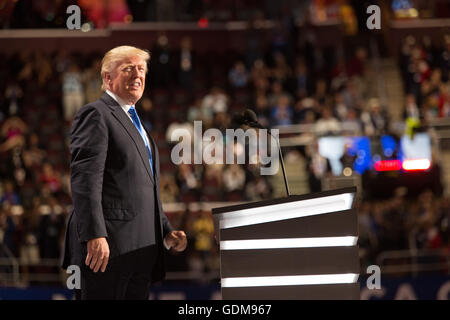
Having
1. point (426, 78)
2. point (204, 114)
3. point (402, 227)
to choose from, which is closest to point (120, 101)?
point (402, 227)

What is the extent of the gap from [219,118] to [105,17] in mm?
5699

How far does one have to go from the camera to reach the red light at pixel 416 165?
12297mm

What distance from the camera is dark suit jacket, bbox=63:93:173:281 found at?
10.6 ft

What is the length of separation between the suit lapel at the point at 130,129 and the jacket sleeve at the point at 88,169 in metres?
0.12

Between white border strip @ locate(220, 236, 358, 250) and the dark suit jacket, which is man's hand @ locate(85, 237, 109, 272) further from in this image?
white border strip @ locate(220, 236, 358, 250)

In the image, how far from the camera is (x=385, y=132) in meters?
12.0

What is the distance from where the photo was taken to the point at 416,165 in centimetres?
1235

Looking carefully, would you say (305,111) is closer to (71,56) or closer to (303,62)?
(303,62)

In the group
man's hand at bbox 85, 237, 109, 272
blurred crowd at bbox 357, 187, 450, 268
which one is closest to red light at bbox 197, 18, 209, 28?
blurred crowd at bbox 357, 187, 450, 268

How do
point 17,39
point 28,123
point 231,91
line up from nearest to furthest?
point 28,123, point 231,91, point 17,39

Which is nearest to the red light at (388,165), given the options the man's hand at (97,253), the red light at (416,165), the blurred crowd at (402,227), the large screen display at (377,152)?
the large screen display at (377,152)

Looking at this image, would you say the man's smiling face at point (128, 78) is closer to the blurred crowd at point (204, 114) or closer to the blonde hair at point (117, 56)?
the blonde hair at point (117, 56)

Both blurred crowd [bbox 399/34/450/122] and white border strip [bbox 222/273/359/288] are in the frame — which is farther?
blurred crowd [bbox 399/34/450/122]
